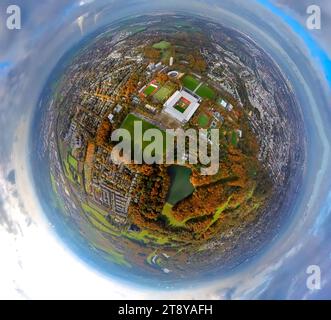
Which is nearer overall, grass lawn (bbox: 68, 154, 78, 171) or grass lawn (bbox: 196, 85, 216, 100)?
grass lawn (bbox: 196, 85, 216, 100)

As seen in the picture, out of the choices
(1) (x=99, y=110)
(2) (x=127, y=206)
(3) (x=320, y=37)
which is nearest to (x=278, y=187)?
(2) (x=127, y=206)

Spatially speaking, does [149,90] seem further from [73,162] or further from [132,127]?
[73,162]

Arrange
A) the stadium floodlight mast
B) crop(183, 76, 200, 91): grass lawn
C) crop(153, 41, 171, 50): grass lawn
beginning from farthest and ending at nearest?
1. crop(153, 41, 171, 50): grass lawn
2. crop(183, 76, 200, 91): grass lawn
3. the stadium floodlight mast

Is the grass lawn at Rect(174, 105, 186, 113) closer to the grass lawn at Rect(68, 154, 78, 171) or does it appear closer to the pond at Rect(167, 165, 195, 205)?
the pond at Rect(167, 165, 195, 205)

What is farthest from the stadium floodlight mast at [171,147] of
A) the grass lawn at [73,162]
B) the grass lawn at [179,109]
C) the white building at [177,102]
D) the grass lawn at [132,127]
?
the grass lawn at [73,162]

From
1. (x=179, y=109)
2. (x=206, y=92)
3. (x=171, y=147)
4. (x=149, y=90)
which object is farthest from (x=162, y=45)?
(x=171, y=147)

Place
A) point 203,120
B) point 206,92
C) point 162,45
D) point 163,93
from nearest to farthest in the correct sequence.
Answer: point 203,120 < point 163,93 < point 206,92 < point 162,45

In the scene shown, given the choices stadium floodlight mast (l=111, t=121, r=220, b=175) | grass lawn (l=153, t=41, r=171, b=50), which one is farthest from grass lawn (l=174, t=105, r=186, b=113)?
grass lawn (l=153, t=41, r=171, b=50)
